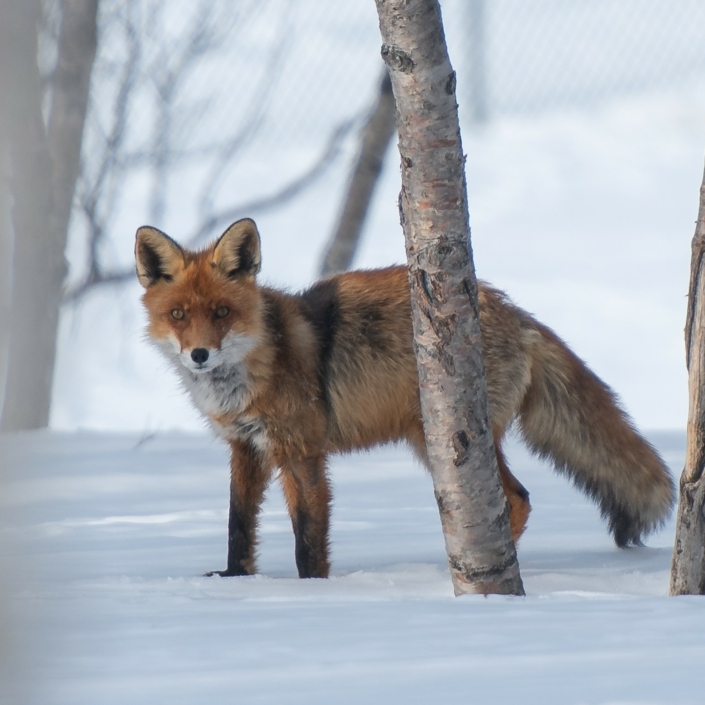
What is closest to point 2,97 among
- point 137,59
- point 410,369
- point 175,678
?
point 175,678

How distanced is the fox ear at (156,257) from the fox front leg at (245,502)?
787 mm

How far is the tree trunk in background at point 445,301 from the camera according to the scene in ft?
10.1

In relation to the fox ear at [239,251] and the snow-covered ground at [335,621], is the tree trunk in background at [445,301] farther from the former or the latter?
the fox ear at [239,251]

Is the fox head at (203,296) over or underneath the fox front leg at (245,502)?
over

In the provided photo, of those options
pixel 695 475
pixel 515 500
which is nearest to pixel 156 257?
pixel 515 500

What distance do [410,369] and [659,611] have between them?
6.15 feet

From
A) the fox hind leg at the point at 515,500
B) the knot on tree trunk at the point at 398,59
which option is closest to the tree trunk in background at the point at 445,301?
the knot on tree trunk at the point at 398,59

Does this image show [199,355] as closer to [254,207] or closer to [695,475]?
[695,475]

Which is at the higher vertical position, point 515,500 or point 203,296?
point 203,296

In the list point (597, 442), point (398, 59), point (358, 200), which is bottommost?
point (597, 442)

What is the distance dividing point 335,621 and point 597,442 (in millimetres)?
2209

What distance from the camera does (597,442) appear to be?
174 inches

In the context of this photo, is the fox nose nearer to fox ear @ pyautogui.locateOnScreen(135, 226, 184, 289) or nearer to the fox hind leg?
fox ear @ pyautogui.locateOnScreen(135, 226, 184, 289)

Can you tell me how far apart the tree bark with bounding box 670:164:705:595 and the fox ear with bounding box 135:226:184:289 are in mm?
2107
